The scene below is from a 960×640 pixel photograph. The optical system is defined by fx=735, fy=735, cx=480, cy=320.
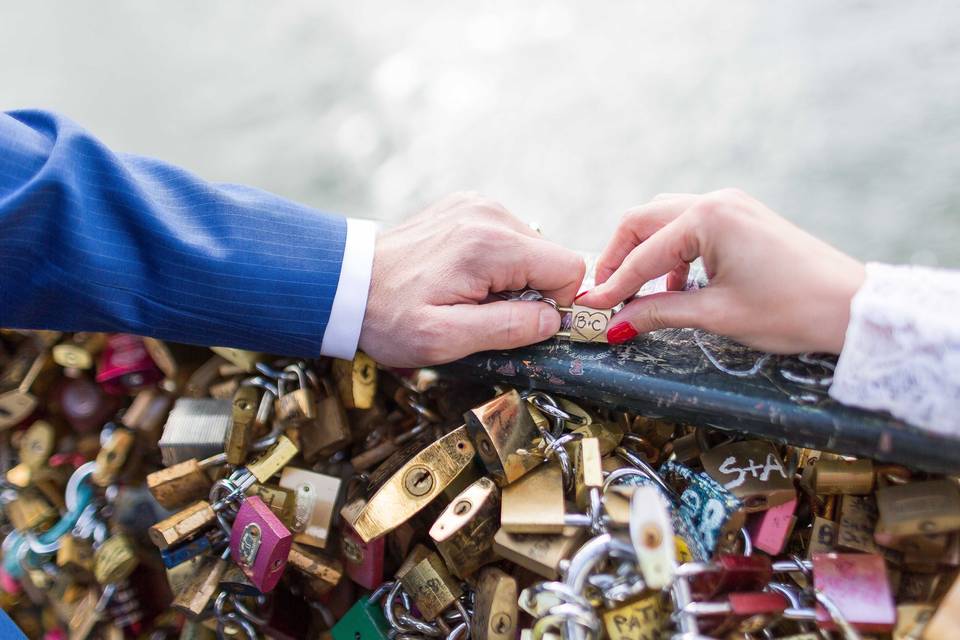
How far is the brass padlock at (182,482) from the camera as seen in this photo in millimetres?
1418

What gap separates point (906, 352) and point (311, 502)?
1.06 m

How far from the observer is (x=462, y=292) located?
1393 millimetres

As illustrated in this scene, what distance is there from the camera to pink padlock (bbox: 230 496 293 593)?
128 centimetres

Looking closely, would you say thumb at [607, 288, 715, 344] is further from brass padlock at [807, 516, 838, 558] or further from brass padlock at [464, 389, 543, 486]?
brass padlock at [807, 516, 838, 558]

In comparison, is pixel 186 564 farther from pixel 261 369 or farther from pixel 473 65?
pixel 473 65

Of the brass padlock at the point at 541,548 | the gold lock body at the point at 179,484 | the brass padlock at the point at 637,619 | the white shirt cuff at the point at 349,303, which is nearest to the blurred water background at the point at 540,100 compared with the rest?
the white shirt cuff at the point at 349,303

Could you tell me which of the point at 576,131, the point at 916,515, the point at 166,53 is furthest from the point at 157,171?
the point at 166,53

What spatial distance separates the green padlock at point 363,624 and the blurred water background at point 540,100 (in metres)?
2.37

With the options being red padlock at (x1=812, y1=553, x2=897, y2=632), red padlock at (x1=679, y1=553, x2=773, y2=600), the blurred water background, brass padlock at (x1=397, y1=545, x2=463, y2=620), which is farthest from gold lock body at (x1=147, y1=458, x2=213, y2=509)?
the blurred water background

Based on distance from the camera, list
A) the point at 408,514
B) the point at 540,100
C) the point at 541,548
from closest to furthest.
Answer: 1. the point at 541,548
2. the point at 408,514
3. the point at 540,100

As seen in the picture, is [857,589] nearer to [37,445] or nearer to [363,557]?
[363,557]

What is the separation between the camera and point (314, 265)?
1431mm

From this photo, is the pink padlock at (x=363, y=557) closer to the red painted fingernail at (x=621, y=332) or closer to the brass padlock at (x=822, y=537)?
the red painted fingernail at (x=621, y=332)

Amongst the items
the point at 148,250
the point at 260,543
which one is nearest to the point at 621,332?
the point at 260,543
